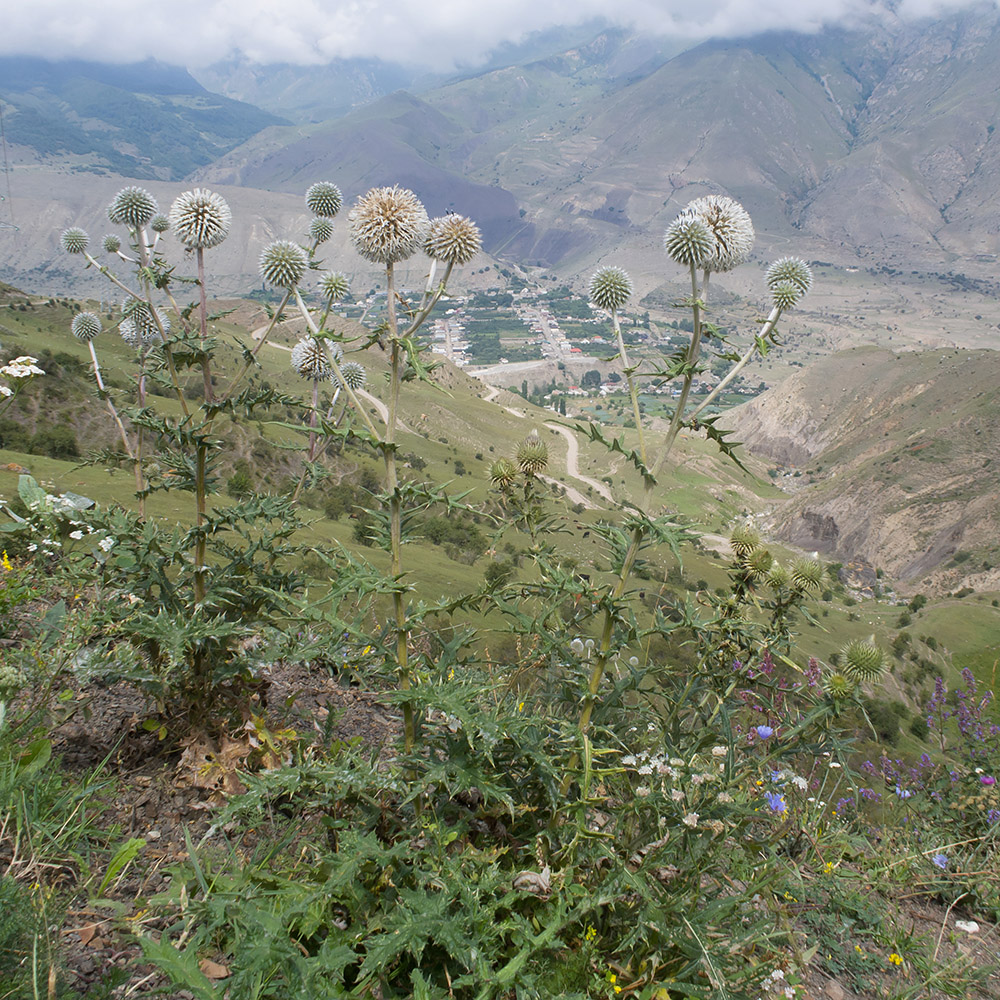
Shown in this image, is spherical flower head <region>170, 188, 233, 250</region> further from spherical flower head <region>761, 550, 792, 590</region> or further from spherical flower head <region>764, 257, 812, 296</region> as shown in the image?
spherical flower head <region>761, 550, 792, 590</region>

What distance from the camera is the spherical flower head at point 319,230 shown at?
17.8ft

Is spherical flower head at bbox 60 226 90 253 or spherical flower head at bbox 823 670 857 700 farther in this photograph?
spherical flower head at bbox 60 226 90 253

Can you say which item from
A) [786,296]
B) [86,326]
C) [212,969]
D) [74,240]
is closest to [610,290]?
[786,296]

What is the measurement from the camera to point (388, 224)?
436 cm

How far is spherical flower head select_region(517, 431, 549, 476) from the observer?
512cm

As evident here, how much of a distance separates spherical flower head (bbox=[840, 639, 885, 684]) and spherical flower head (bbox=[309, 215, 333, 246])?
223 inches

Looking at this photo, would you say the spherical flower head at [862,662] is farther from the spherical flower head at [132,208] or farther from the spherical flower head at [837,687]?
the spherical flower head at [132,208]

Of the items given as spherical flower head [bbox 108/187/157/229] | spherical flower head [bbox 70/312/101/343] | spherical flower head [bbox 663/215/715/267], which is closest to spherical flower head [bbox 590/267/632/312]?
spherical flower head [bbox 663/215/715/267]

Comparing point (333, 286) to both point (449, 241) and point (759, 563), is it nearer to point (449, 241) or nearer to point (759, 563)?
point (449, 241)

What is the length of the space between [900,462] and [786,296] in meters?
75.6

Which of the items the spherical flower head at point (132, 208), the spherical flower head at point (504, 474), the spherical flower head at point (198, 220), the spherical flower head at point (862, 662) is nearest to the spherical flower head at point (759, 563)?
the spherical flower head at point (862, 662)

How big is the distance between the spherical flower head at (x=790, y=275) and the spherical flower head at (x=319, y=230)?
391 cm

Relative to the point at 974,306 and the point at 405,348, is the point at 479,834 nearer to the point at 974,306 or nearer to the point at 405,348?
the point at 405,348

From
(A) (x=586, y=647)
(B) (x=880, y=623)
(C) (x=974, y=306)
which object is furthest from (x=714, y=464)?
(C) (x=974, y=306)
